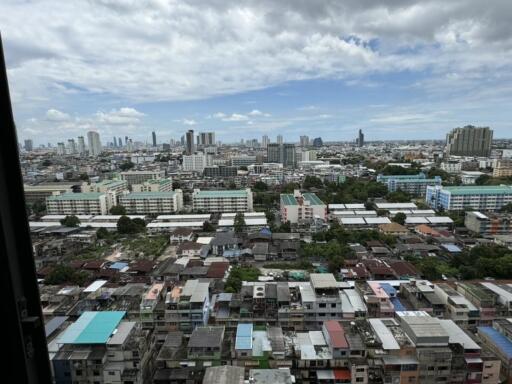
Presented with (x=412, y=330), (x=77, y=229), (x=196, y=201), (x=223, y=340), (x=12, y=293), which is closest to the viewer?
(x=12, y=293)

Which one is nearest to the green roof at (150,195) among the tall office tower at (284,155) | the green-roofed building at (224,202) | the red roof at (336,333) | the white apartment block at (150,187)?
the green-roofed building at (224,202)

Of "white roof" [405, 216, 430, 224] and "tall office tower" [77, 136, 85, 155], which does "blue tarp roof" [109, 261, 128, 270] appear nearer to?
"white roof" [405, 216, 430, 224]

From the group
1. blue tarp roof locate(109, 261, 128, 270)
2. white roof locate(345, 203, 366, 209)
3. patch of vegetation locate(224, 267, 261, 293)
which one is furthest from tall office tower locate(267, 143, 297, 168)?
patch of vegetation locate(224, 267, 261, 293)

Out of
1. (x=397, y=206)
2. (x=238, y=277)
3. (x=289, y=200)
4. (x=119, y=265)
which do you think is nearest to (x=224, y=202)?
(x=289, y=200)

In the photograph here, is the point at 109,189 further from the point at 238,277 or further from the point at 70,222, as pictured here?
the point at 238,277

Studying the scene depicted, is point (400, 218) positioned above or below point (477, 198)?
below

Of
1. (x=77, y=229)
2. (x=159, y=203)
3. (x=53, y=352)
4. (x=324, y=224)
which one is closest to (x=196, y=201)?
(x=159, y=203)

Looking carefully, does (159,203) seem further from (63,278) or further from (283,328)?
(283,328)
